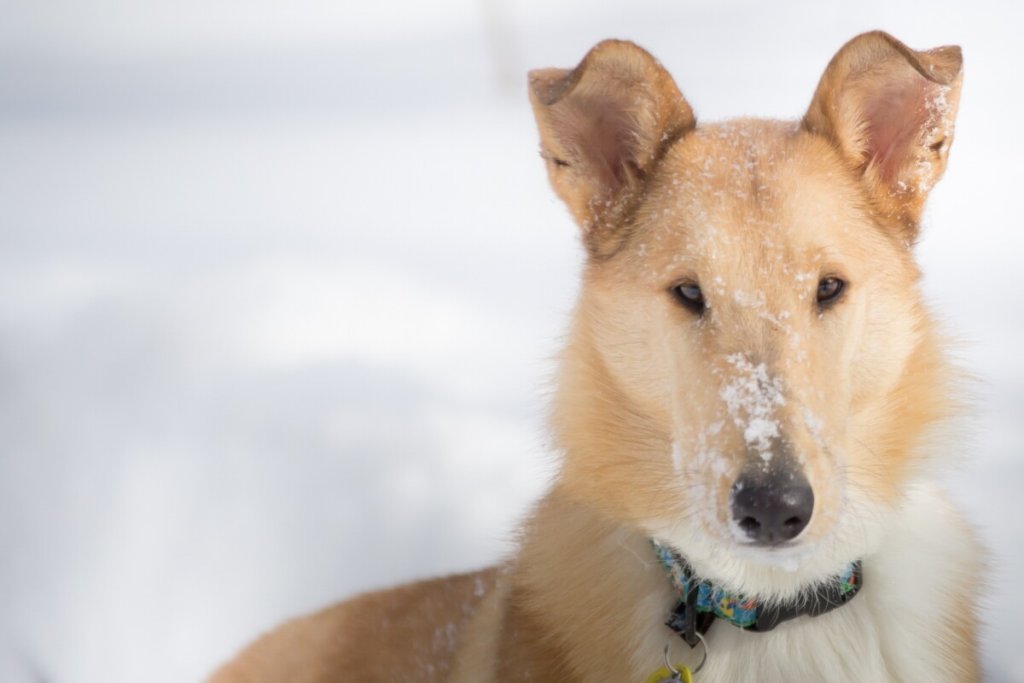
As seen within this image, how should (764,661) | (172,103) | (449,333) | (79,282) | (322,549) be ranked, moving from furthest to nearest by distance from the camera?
(172,103) → (79,282) → (449,333) → (322,549) → (764,661)

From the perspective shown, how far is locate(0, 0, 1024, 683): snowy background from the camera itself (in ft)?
15.4

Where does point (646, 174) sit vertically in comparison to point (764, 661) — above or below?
above

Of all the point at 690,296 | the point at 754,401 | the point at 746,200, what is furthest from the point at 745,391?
the point at 746,200

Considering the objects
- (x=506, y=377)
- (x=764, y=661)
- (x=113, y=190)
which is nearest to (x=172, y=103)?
(x=113, y=190)

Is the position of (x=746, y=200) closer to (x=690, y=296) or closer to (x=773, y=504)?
(x=690, y=296)

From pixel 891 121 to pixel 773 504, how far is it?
1.17 m

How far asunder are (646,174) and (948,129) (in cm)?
78

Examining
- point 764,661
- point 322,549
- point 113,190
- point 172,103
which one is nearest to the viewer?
point 764,661

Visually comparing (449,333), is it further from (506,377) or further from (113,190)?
(113,190)

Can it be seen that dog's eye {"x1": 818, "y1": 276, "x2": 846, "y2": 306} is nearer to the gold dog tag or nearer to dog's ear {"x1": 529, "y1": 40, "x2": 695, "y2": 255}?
dog's ear {"x1": 529, "y1": 40, "x2": 695, "y2": 255}

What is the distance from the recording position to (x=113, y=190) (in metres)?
8.35

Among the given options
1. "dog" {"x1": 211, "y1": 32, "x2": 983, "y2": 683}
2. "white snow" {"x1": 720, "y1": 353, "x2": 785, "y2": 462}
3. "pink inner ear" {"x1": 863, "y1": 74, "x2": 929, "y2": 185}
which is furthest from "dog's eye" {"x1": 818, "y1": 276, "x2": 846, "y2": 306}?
"pink inner ear" {"x1": 863, "y1": 74, "x2": 929, "y2": 185}

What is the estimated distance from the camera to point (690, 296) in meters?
2.55

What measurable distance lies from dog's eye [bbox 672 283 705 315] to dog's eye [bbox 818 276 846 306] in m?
0.28
